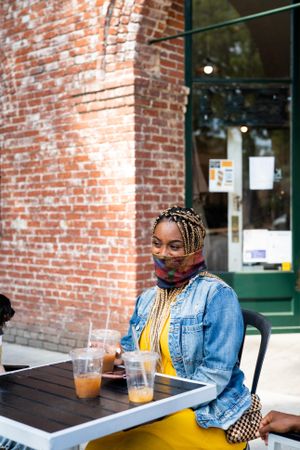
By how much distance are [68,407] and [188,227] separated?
982mm

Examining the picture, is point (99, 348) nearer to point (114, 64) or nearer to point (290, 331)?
point (114, 64)

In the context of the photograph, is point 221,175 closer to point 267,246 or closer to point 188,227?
point 267,246

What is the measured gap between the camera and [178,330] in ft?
9.16

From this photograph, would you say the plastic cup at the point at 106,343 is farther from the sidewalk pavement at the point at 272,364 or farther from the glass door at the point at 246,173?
the glass door at the point at 246,173

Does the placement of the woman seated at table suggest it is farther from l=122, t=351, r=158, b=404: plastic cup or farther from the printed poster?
the printed poster

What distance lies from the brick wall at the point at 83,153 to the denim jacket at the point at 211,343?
3.38 metres

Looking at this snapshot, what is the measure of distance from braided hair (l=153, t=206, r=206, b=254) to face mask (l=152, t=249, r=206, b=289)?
4cm

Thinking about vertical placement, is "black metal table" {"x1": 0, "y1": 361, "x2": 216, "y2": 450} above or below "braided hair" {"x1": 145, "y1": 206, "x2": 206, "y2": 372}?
below

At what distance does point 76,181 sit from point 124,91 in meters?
1.10

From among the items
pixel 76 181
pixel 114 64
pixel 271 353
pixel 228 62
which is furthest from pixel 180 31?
pixel 271 353

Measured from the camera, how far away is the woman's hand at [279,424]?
254 cm

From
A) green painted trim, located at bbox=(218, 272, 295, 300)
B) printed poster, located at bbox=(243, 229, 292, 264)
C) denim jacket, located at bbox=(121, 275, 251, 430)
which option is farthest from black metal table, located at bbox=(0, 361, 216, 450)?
printed poster, located at bbox=(243, 229, 292, 264)

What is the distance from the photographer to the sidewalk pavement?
4945 millimetres

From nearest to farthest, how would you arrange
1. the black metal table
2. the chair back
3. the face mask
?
the black metal table < the face mask < the chair back
